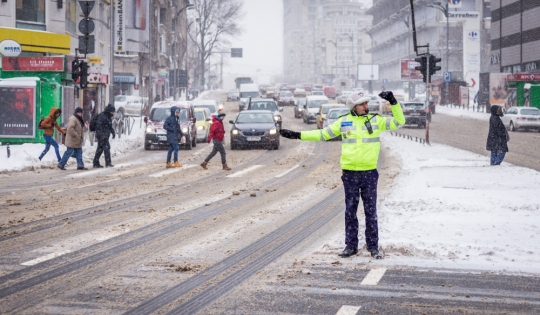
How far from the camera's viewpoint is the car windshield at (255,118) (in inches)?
1256

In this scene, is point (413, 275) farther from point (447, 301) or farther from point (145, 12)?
point (145, 12)

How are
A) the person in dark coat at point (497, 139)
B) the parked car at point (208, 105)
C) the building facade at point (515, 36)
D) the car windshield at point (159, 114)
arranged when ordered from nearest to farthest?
1. the person in dark coat at point (497, 139)
2. the car windshield at point (159, 114)
3. the parked car at point (208, 105)
4. the building facade at point (515, 36)

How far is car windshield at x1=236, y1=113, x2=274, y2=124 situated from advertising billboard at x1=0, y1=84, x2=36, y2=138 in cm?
789

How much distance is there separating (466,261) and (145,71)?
6829cm

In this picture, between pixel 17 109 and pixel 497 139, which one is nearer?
pixel 497 139

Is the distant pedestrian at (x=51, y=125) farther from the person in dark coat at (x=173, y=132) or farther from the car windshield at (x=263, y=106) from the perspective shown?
the car windshield at (x=263, y=106)

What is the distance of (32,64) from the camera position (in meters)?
32.0

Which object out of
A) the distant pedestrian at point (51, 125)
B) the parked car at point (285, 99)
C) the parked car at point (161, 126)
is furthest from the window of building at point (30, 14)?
the parked car at point (285, 99)

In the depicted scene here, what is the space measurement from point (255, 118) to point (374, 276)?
24631 millimetres

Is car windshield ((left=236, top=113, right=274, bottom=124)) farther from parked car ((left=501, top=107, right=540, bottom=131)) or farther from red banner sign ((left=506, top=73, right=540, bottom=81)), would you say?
red banner sign ((left=506, top=73, right=540, bottom=81))

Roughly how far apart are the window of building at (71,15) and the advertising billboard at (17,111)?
1244cm

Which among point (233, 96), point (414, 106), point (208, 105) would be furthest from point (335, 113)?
point (233, 96)

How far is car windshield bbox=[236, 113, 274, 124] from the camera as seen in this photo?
105 feet

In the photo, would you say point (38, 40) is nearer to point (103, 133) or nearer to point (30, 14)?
point (30, 14)
